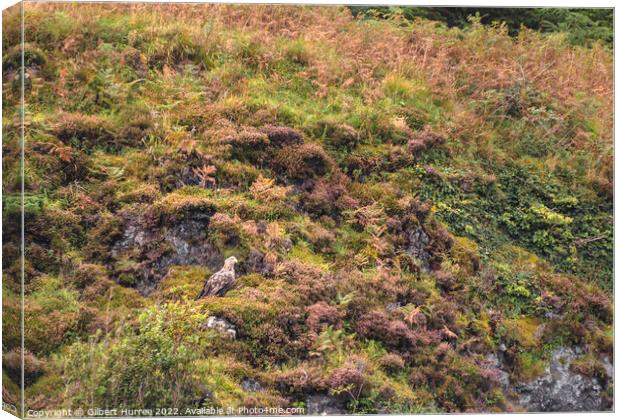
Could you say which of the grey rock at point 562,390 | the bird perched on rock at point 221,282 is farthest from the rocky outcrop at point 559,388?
the bird perched on rock at point 221,282

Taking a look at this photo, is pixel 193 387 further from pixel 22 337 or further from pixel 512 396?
pixel 512 396

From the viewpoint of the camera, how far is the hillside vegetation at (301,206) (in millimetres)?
10688

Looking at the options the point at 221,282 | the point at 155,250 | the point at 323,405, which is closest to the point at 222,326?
the point at 221,282

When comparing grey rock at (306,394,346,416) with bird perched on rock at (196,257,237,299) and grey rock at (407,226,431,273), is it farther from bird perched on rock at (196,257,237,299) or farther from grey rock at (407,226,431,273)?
grey rock at (407,226,431,273)

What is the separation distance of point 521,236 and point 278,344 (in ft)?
13.9

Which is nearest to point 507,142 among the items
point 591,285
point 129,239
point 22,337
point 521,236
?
point 521,236

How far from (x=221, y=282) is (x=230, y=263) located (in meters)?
0.31

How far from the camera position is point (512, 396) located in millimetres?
11672

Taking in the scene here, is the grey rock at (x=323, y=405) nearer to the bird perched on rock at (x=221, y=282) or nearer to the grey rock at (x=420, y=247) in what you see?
the bird perched on rock at (x=221, y=282)

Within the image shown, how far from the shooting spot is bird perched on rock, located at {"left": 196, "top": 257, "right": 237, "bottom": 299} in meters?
11.1

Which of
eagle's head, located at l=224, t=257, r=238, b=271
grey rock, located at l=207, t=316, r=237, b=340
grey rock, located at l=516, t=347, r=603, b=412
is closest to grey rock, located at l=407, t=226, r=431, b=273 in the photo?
grey rock, located at l=516, t=347, r=603, b=412

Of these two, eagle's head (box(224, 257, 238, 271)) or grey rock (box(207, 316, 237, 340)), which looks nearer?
grey rock (box(207, 316, 237, 340))

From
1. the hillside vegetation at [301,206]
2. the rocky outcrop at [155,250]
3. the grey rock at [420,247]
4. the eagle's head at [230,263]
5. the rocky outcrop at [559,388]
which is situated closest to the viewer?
the hillside vegetation at [301,206]

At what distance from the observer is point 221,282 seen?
11141 mm
